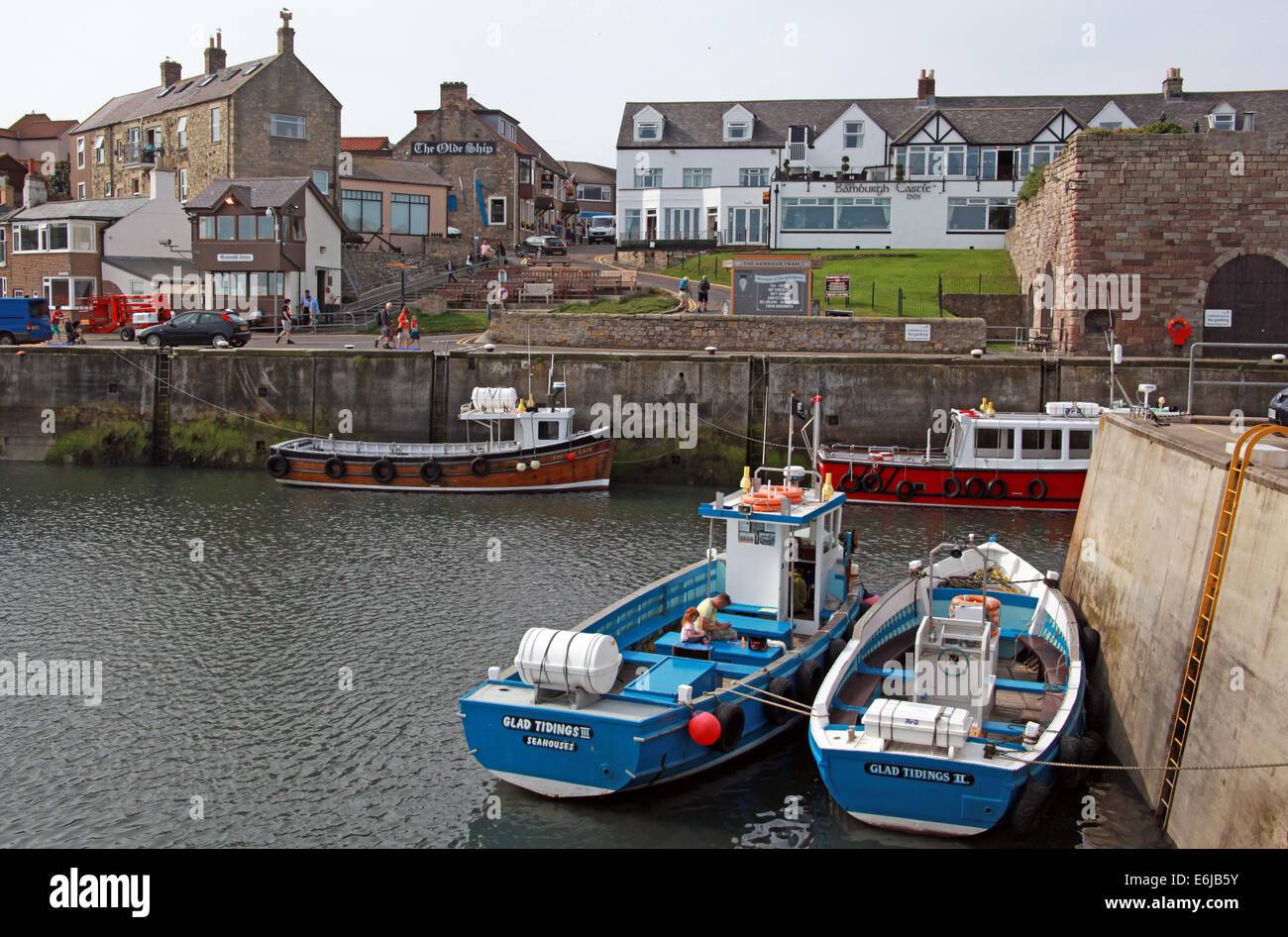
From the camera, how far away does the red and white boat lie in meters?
28.0

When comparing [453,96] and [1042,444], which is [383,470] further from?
[453,96]

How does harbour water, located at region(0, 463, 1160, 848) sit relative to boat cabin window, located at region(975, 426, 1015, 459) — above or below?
below

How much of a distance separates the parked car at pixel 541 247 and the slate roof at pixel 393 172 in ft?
18.6

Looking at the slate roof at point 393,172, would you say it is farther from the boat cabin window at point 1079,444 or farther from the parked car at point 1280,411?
the parked car at point 1280,411

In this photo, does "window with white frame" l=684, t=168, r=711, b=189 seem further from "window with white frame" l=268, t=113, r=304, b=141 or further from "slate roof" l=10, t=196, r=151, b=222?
"slate roof" l=10, t=196, r=151, b=222

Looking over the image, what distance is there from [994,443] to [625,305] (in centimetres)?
1831

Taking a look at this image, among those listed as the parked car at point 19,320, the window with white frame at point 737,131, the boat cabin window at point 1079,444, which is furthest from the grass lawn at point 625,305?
the window with white frame at point 737,131

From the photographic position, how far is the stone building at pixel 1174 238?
115ft

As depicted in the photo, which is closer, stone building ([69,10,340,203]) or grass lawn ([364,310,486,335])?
grass lawn ([364,310,486,335])

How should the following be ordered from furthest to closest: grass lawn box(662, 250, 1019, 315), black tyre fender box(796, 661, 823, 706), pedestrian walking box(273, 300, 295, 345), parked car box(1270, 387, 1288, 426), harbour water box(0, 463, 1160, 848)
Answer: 1. grass lawn box(662, 250, 1019, 315)
2. pedestrian walking box(273, 300, 295, 345)
3. parked car box(1270, 387, 1288, 426)
4. black tyre fender box(796, 661, 823, 706)
5. harbour water box(0, 463, 1160, 848)

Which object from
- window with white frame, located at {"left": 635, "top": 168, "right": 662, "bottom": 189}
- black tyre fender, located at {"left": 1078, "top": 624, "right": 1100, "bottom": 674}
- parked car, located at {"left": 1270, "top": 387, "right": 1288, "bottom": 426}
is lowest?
black tyre fender, located at {"left": 1078, "top": 624, "right": 1100, "bottom": 674}

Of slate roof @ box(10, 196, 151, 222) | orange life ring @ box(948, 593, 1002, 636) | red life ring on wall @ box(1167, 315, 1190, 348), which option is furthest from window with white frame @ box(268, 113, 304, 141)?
orange life ring @ box(948, 593, 1002, 636)

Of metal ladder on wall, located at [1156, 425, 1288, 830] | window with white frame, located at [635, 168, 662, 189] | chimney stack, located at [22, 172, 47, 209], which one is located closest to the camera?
metal ladder on wall, located at [1156, 425, 1288, 830]

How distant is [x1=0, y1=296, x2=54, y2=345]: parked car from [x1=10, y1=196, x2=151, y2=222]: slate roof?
13.9m
